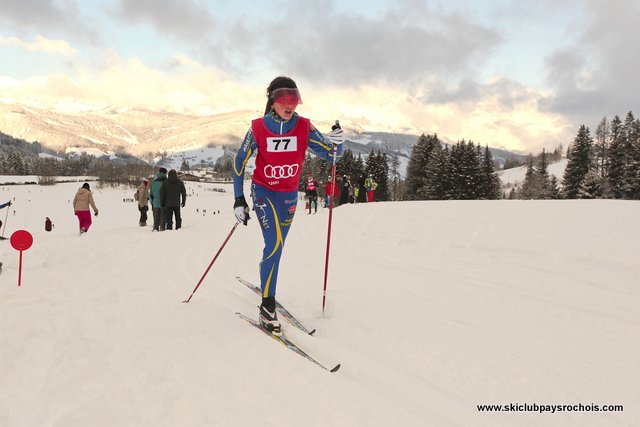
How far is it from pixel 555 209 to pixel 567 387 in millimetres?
7384

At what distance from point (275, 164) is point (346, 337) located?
1.76m

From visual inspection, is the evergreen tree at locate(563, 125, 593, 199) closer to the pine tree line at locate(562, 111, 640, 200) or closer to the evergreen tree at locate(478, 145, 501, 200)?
the pine tree line at locate(562, 111, 640, 200)

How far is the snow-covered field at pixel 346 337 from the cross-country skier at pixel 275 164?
712mm

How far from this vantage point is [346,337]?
3412 millimetres

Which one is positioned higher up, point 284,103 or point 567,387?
point 284,103

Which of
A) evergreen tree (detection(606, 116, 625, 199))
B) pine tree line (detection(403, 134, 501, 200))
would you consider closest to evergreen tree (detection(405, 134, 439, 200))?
pine tree line (detection(403, 134, 501, 200))

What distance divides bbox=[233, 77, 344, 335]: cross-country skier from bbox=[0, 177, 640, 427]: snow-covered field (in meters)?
0.71

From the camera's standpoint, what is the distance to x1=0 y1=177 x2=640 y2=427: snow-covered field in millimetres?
2238

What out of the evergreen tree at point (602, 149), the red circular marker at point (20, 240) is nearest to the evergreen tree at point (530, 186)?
the evergreen tree at point (602, 149)

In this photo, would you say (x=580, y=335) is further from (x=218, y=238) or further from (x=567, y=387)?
(x=218, y=238)

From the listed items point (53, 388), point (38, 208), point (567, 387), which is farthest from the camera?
point (38, 208)

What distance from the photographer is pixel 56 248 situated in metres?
7.52

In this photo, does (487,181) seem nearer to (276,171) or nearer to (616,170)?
(616,170)

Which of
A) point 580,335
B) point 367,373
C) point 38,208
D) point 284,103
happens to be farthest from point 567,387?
point 38,208
